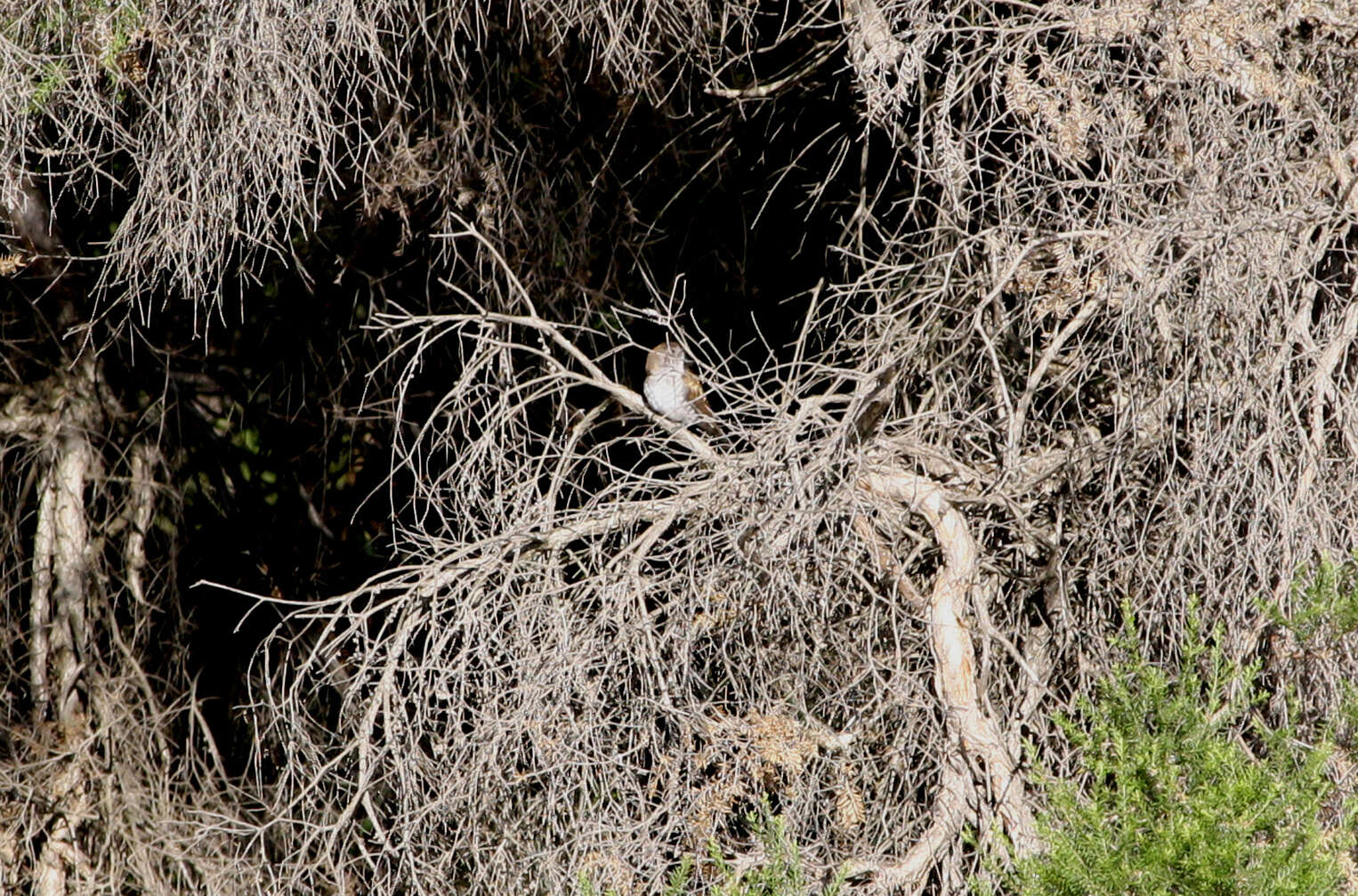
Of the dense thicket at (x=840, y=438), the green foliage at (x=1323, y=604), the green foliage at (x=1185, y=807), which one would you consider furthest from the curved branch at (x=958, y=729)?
the green foliage at (x=1323, y=604)

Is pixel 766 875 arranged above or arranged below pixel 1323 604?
below

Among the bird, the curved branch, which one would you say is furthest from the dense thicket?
the bird

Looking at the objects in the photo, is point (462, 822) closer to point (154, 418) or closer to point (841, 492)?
point (841, 492)

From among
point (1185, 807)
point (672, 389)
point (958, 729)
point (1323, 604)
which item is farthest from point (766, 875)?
point (672, 389)

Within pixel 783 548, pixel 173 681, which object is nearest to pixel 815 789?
pixel 783 548

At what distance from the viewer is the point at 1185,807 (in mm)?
2855

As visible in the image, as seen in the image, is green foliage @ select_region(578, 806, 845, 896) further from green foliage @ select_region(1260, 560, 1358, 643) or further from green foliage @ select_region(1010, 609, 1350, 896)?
green foliage @ select_region(1260, 560, 1358, 643)

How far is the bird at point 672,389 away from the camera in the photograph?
406 cm

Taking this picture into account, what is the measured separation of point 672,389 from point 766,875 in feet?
5.20

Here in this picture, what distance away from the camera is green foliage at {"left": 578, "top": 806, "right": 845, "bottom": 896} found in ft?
9.80

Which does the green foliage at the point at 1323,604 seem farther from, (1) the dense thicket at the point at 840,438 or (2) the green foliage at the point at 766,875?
(2) the green foliage at the point at 766,875

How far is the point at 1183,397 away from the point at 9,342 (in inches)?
152

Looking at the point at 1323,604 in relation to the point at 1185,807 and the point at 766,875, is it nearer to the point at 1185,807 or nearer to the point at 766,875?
the point at 1185,807

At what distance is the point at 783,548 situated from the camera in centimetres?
312
